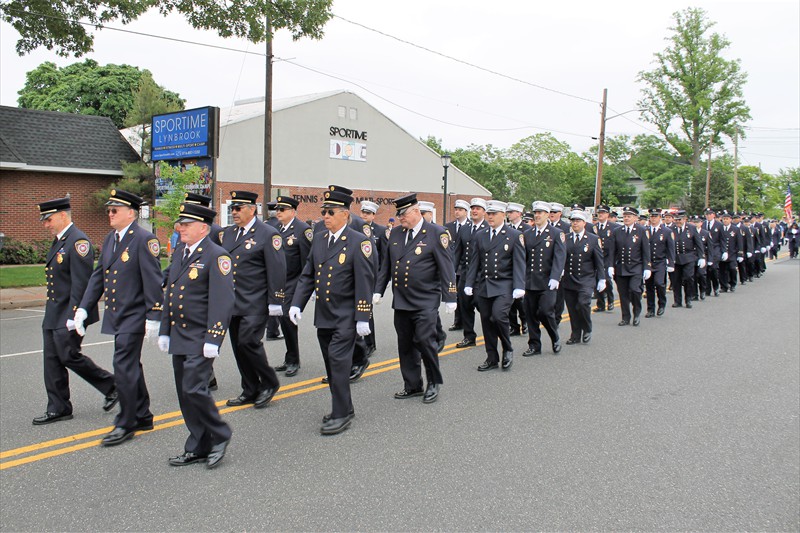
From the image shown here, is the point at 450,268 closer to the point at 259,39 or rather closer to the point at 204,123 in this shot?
the point at 259,39

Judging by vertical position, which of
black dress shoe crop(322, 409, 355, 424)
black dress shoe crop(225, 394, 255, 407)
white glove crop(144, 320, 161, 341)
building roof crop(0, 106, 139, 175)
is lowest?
black dress shoe crop(225, 394, 255, 407)

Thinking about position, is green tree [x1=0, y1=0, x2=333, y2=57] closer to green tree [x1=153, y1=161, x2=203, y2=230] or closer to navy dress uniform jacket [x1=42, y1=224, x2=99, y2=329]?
green tree [x1=153, y1=161, x2=203, y2=230]

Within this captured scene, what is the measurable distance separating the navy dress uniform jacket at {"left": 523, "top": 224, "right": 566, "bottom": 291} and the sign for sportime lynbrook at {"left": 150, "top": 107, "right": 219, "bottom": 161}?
48.6 ft

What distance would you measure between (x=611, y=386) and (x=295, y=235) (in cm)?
401

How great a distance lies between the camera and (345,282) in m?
5.81

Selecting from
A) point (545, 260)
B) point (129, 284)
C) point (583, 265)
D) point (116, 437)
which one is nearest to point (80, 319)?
point (129, 284)

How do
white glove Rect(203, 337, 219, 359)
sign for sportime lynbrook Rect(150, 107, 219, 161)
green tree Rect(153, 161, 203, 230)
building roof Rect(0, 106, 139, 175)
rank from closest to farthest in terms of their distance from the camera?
white glove Rect(203, 337, 219, 359)
green tree Rect(153, 161, 203, 230)
sign for sportime lynbrook Rect(150, 107, 219, 161)
building roof Rect(0, 106, 139, 175)

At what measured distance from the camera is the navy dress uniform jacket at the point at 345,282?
5734 millimetres

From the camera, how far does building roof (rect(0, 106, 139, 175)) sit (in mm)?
23719

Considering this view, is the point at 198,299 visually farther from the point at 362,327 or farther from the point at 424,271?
the point at 424,271

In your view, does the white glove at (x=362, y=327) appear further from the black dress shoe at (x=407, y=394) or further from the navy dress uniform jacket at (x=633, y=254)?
the navy dress uniform jacket at (x=633, y=254)

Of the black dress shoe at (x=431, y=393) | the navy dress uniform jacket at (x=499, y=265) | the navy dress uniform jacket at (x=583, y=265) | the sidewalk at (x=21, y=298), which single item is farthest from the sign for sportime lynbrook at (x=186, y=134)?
the black dress shoe at (x=431, y=393)

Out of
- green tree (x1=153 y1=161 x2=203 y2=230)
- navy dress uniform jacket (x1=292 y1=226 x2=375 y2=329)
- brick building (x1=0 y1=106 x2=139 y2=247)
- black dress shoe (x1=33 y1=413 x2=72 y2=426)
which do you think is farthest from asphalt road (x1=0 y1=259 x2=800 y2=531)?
brick building (x1=0 y1=106 x2=139 y2=247)

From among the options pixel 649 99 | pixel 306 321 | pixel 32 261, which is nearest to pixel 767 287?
pixel 306 321
